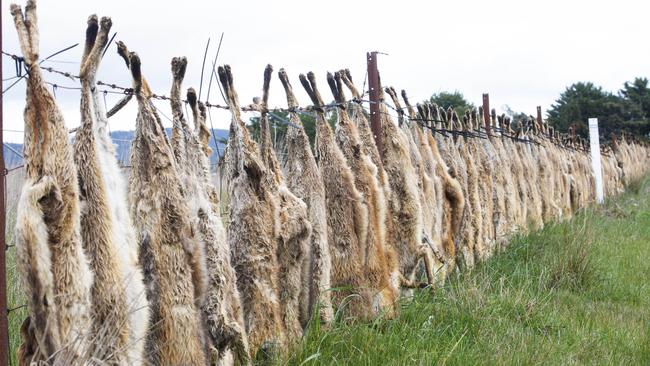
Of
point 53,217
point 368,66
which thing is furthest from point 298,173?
point 53,217

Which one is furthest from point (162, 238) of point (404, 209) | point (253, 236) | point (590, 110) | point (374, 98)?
point (590, 110)

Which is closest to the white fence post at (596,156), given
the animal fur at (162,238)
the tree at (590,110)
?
the animal fur at (162,238)

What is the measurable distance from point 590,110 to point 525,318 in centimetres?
3952

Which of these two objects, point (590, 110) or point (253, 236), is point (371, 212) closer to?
point (253, 236)

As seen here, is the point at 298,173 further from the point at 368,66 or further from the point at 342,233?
the point at 368,66

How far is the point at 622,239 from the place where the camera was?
11.4 m

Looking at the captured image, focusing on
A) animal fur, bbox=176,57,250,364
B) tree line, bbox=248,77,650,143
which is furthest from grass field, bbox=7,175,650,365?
tree line, bbox=248,77,650,143

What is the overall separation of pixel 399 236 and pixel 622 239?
6.34m

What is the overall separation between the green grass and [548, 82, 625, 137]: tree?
3400cm

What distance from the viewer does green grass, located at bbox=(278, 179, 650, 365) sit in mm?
4887

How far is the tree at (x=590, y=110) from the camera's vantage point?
42.5 m

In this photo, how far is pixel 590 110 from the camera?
142ft

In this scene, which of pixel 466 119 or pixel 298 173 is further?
pixel 466 119

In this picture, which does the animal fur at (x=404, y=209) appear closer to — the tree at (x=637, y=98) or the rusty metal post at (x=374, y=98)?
the rusty metal post at (x=374, y=98)
